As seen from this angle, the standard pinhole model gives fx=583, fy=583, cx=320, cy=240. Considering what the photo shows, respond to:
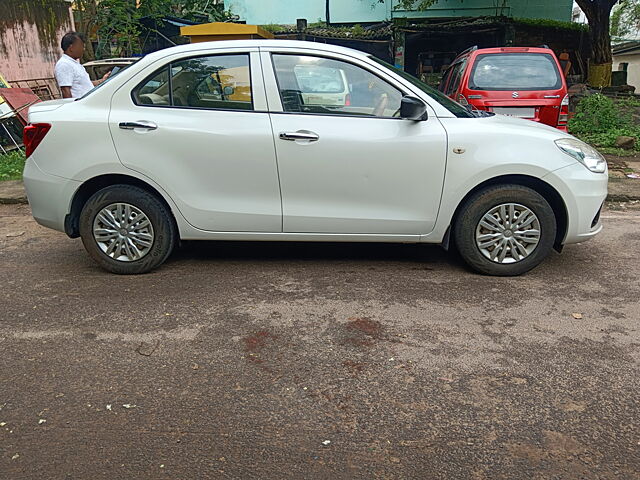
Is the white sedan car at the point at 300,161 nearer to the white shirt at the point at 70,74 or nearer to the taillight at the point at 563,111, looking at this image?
the white shirt at the point at 70,74

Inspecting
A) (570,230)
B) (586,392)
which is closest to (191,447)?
(586,392)

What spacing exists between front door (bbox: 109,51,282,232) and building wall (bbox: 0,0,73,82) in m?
9.53

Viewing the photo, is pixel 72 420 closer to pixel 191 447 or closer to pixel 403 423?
pixel 191 447

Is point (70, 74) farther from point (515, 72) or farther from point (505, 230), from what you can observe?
point (515, 72)

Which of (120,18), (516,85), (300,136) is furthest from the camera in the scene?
(120,18)

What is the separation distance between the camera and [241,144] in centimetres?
440

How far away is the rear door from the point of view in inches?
312

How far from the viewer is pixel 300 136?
14.3 ft

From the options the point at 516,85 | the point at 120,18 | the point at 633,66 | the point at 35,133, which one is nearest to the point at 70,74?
the point at 35,133

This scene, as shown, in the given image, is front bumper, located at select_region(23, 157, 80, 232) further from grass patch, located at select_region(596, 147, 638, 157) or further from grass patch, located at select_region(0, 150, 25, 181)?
grass patch, located at select_region(596, 147, 638, 157)

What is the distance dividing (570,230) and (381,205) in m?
1.46

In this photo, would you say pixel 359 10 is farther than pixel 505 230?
Yes

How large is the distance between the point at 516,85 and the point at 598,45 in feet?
42.8

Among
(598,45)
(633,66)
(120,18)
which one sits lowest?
(633,66)
